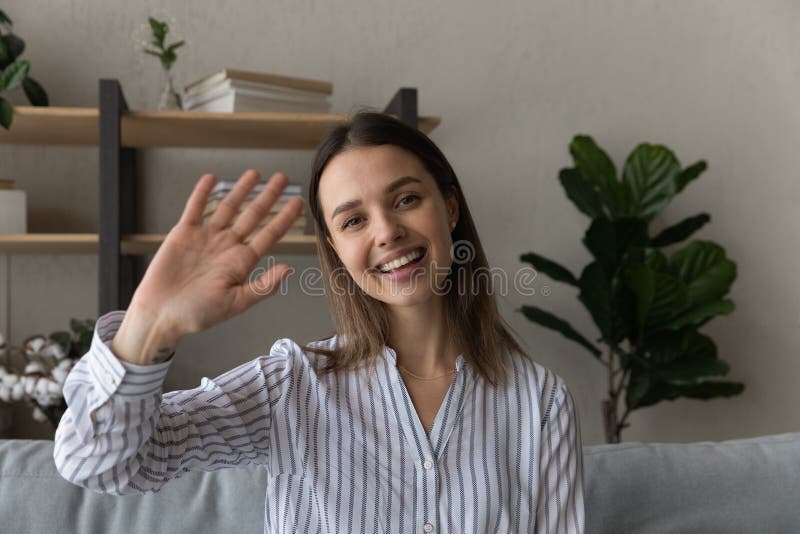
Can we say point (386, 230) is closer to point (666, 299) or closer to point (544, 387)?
point (544, 387)

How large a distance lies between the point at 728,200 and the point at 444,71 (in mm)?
1191

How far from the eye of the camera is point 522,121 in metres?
3.10

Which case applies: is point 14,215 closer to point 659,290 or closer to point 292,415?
point 292,415

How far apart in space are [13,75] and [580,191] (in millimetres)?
1791

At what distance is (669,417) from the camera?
10.5 feet

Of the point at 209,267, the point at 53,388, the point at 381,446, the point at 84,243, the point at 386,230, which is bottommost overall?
the point at 381,446

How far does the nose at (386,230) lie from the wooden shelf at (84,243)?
1.04m

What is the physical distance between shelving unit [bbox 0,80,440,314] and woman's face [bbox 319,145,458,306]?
90 centimetres

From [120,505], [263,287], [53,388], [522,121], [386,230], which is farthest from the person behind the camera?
[522,121]

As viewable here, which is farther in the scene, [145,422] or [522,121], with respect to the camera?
[522,121]

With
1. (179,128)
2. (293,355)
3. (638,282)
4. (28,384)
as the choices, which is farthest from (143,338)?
(638,282)

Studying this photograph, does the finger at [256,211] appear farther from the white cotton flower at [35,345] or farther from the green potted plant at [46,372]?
the white cotton flower at [35,345]

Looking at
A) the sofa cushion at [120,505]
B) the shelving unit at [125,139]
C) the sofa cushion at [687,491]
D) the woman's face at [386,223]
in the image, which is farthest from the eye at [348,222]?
the shelving unit at [125,139]

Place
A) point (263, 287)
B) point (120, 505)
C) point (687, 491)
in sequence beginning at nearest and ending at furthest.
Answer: point (263, 287) < point (120, 505) < point (687, 491)
